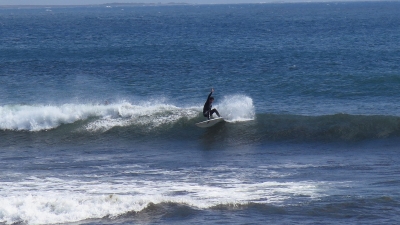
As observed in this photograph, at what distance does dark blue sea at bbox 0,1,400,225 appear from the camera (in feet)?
54.5

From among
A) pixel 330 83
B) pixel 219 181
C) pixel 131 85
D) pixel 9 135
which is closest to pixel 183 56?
pixel 131 85

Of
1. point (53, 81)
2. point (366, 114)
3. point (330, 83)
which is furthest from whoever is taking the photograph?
point (53, 81)

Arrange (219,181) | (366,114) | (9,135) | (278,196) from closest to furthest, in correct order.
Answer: (278,196) < (219,181) < (9,135) < (366,114)

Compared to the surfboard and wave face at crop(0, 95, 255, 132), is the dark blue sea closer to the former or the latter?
wave face at crop(0, 95, 255, 132)

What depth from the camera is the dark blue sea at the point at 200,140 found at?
16.6m

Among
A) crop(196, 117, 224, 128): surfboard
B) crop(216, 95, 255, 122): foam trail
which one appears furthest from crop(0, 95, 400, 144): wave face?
crop(196, 117, 224, 128): surfboard

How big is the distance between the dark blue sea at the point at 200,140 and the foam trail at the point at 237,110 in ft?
Answer: 0.29

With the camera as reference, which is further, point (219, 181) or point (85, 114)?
point (85, 114)

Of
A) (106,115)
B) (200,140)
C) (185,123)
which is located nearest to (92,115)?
(106,115)

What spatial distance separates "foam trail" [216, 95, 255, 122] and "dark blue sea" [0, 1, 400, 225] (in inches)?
3.5

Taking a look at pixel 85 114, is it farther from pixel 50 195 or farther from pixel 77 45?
pixel 77 45

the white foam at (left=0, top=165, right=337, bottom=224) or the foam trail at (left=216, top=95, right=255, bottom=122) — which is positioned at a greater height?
the foam trail at (left=216, top=95, right=255, bottom=122)

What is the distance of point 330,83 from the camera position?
37.5m

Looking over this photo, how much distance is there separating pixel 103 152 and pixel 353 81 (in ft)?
64.2
